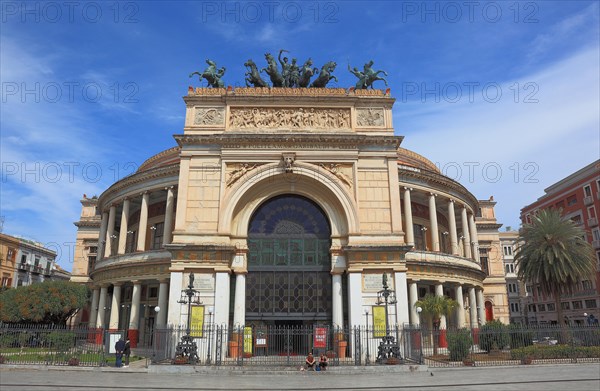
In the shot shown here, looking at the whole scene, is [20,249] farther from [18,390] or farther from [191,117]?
[18,390]

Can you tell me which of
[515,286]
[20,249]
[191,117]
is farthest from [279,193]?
[515,286]

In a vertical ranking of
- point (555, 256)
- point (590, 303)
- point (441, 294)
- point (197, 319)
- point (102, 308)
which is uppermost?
point (555, 256)

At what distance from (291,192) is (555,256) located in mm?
20575

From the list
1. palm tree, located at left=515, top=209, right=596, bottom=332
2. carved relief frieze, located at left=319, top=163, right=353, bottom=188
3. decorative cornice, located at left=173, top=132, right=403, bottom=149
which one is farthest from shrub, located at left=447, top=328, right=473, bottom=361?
decorative cornice, located at left=173, top=132, right=403, bottom=149

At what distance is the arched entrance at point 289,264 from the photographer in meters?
29.9

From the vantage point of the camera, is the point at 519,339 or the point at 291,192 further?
the point at 291,192

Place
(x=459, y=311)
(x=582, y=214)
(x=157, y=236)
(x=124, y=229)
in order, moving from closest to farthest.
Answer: (x=459, y=311), (x=124, y=229), (x=157, y=236), (x=582, y=214)

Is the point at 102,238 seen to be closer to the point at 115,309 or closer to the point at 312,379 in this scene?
the point at 115,309

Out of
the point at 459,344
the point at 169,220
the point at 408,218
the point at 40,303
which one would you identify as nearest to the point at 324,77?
the point at 408,218

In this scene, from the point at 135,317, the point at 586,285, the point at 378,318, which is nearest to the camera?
the point at 378,318

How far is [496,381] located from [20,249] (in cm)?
7115

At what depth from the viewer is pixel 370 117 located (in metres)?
32.1

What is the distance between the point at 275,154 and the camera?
30.8 meters

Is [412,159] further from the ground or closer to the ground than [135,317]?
further from the ground
